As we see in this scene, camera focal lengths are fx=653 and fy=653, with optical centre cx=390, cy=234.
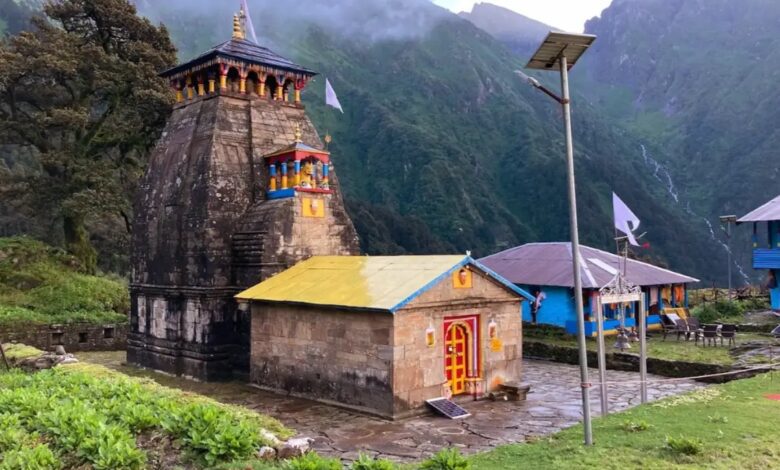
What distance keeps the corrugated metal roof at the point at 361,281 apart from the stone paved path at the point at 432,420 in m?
2.11

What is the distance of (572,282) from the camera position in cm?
2169

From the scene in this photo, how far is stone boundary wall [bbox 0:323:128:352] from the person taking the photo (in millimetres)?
20594

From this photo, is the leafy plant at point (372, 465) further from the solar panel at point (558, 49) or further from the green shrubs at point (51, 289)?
the green shrubs at point (51, 289)

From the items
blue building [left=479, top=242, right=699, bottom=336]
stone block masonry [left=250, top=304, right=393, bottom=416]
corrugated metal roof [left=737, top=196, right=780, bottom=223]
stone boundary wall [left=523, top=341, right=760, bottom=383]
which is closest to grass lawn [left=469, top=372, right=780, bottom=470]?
stone block masonry [left=250, top=304, right=393, bottom=416]

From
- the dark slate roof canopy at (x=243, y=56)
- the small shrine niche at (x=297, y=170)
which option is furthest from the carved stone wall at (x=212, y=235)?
the dark slate roof canopy at (x=243, y=56)

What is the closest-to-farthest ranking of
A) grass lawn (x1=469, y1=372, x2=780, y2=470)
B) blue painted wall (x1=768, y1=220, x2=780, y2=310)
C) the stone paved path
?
grass lawn (x1=469, y1=372, x2=780, y2=470), the stone paved path, blue painted wall (x1=768, y1=220, x2=780, y2=310)

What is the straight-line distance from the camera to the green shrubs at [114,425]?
23.9 ft

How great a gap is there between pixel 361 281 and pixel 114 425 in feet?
21.4

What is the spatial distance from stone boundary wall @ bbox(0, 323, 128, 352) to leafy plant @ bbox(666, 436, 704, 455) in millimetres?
19358

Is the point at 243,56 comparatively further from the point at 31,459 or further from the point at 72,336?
the point at 31,459

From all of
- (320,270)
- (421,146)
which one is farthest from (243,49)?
(421,146)

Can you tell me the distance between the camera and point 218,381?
16094 millimetres

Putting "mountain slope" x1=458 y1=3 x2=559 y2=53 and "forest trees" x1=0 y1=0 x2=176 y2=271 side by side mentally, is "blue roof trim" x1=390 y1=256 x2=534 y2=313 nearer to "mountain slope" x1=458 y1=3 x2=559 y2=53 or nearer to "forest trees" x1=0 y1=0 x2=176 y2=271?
"forest trees" x1=0 y1=0 x2=176 y2=271

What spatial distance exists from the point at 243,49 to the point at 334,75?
69129mm
